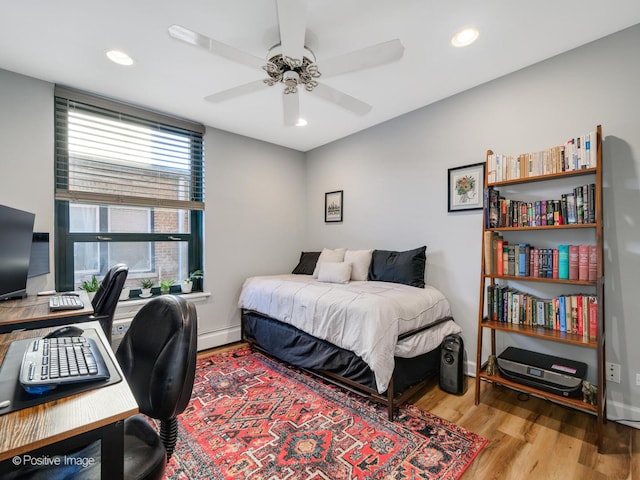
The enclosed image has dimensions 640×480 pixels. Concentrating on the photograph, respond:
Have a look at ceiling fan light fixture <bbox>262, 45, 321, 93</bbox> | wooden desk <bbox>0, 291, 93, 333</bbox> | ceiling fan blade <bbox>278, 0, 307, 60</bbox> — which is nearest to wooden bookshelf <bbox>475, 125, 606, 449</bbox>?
ceiling fan light fixture <bbox>262, 45, 321, 93</bbox>

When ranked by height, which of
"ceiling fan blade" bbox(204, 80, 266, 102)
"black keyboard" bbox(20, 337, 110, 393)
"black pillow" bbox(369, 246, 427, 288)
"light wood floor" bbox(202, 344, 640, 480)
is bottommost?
"light wood floor" bbox(202, 344, 640, 480)

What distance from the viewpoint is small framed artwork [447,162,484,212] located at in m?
2.59

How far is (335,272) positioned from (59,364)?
93.2 inches

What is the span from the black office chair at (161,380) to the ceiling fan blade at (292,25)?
1.33 m

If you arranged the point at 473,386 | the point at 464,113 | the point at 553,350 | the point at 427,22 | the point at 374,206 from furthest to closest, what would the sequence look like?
the point at 374,206
the point at 464,113
the point at 473,386
the point at 553,350
the point at 427,22

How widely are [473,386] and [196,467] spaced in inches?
82.2

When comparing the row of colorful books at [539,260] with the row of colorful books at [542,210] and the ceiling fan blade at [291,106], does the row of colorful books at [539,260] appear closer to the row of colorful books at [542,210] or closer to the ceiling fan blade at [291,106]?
the row of colorful books at [542,210]

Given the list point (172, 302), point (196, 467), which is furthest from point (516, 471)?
point (172, 302)

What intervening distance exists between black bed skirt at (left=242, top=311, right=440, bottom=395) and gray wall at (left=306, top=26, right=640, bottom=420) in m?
0.64

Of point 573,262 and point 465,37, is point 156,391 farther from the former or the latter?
point 465,37

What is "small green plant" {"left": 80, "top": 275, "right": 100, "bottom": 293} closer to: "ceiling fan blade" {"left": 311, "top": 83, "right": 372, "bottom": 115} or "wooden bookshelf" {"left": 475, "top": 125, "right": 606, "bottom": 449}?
"ceiling fan blade" {"left": 311, "top": 83, "right": 372, "bottom": 115}

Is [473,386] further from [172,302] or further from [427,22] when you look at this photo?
[427,22]

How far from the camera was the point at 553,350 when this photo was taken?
222 centimetres

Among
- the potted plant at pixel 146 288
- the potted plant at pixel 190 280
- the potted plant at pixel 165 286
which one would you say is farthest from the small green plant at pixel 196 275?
the potted plant at pixel 146 288
